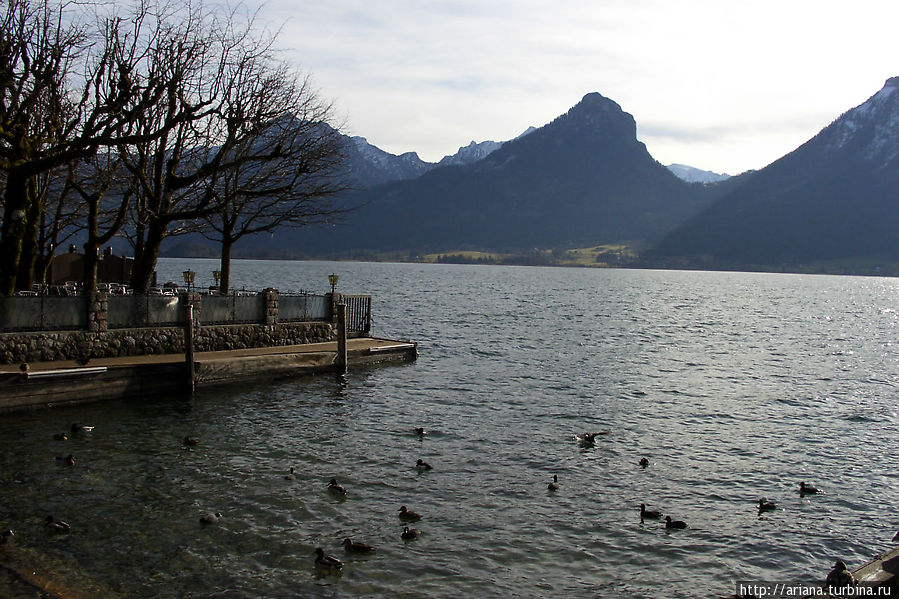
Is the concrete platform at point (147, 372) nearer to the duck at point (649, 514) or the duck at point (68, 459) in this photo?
the duck at point (68, 459)

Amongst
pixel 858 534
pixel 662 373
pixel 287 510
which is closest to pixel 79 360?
pixel 287 510

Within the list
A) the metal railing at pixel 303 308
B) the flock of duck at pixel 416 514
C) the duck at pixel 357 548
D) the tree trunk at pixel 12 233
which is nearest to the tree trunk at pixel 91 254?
the tree trunk at pixel 12 233

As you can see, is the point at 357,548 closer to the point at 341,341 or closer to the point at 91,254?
the point at 341,341

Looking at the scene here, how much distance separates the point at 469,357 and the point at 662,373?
12.6 meters

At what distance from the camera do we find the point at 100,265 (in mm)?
44344

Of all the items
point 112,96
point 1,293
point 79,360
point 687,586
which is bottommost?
point 687,586

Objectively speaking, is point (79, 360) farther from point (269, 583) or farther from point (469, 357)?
point (469, 357)

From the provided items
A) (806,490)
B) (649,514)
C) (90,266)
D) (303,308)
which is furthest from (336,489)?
(303,308)

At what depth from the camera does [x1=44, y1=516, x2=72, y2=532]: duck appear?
14.5 metres

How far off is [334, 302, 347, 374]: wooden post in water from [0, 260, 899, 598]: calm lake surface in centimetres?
157

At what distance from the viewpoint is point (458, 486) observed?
63.2ft

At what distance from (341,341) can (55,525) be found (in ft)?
68.4

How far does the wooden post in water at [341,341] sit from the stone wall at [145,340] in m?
3.03

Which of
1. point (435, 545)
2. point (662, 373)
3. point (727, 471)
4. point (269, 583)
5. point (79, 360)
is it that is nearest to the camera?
point (269, 583)
